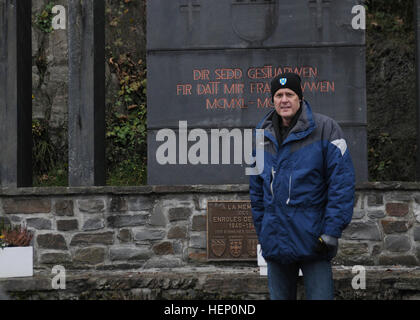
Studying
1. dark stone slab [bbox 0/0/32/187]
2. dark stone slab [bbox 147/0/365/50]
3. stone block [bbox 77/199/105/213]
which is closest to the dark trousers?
stone block [bbox 77/199/105/213]

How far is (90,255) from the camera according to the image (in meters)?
5.63

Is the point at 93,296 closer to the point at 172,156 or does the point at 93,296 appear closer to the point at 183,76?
the point at 172,156

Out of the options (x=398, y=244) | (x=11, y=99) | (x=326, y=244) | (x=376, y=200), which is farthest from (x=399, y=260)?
(x=11, y=99)

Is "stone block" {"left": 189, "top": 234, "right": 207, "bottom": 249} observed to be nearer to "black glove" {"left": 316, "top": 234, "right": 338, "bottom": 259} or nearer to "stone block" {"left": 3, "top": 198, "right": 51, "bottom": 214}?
"stone block" {"left": 3, "top": 198, "right": 51, "bottom": 214}

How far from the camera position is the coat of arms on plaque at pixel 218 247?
18.4ft

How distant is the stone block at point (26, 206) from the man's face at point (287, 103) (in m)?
3.30

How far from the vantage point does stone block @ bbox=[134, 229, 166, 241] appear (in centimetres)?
565

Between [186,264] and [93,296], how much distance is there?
1006 millimetres

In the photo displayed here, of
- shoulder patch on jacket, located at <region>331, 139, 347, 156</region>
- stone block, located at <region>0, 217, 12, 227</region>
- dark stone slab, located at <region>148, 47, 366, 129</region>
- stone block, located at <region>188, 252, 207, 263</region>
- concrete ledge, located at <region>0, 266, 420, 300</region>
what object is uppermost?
dark stone slab, located at <region>148, 47, 366, 129</region>

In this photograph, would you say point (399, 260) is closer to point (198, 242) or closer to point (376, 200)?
point (376, 200)

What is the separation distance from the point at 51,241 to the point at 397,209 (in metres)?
3.53

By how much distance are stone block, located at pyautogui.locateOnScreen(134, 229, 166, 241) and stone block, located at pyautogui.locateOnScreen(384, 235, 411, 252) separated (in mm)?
2274

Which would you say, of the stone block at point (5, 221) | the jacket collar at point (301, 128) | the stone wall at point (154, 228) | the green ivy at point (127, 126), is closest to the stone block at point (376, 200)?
the stone wall at point (154, 228)

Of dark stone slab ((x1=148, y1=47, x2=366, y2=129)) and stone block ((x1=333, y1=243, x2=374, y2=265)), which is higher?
dark stone slab ((x1=148, y1=47, x2=366, y2=129))
